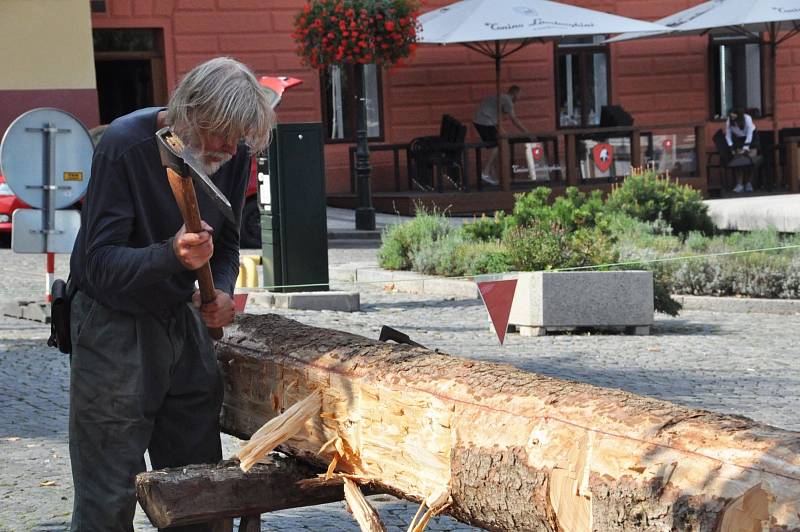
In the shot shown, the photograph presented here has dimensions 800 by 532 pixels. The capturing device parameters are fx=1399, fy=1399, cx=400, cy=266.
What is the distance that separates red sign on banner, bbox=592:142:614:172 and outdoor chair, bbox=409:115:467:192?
6.72 feet

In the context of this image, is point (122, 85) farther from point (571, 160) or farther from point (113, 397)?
point (113, 397)

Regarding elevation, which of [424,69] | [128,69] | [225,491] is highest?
[128,69]

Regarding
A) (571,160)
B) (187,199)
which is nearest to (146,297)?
(187,199)

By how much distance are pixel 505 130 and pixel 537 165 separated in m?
2.26

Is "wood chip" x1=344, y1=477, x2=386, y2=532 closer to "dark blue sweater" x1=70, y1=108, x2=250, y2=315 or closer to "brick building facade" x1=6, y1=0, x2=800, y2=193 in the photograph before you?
"dark blue sweater" x1=70, y1=108, x2=250, y2=315

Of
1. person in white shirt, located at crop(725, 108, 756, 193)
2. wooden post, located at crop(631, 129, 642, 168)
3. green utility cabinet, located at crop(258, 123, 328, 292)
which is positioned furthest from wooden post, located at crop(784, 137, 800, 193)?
green utility cabinet, located at crop(258, 123, 328, 292)

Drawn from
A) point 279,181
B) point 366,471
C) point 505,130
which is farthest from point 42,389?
point 505,130

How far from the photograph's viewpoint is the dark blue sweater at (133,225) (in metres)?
3.39

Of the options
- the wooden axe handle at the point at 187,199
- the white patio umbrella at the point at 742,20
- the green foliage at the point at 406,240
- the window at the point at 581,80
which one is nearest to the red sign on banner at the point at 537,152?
the white patio umbrella at the point at 742,20

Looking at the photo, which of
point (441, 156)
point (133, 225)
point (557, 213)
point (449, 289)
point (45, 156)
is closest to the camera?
point (133, 225)

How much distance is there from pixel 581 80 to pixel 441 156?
453 cm

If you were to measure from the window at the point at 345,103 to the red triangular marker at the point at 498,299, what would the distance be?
14913 millimetres

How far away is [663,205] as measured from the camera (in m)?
14.7

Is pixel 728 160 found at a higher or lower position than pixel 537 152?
lower
